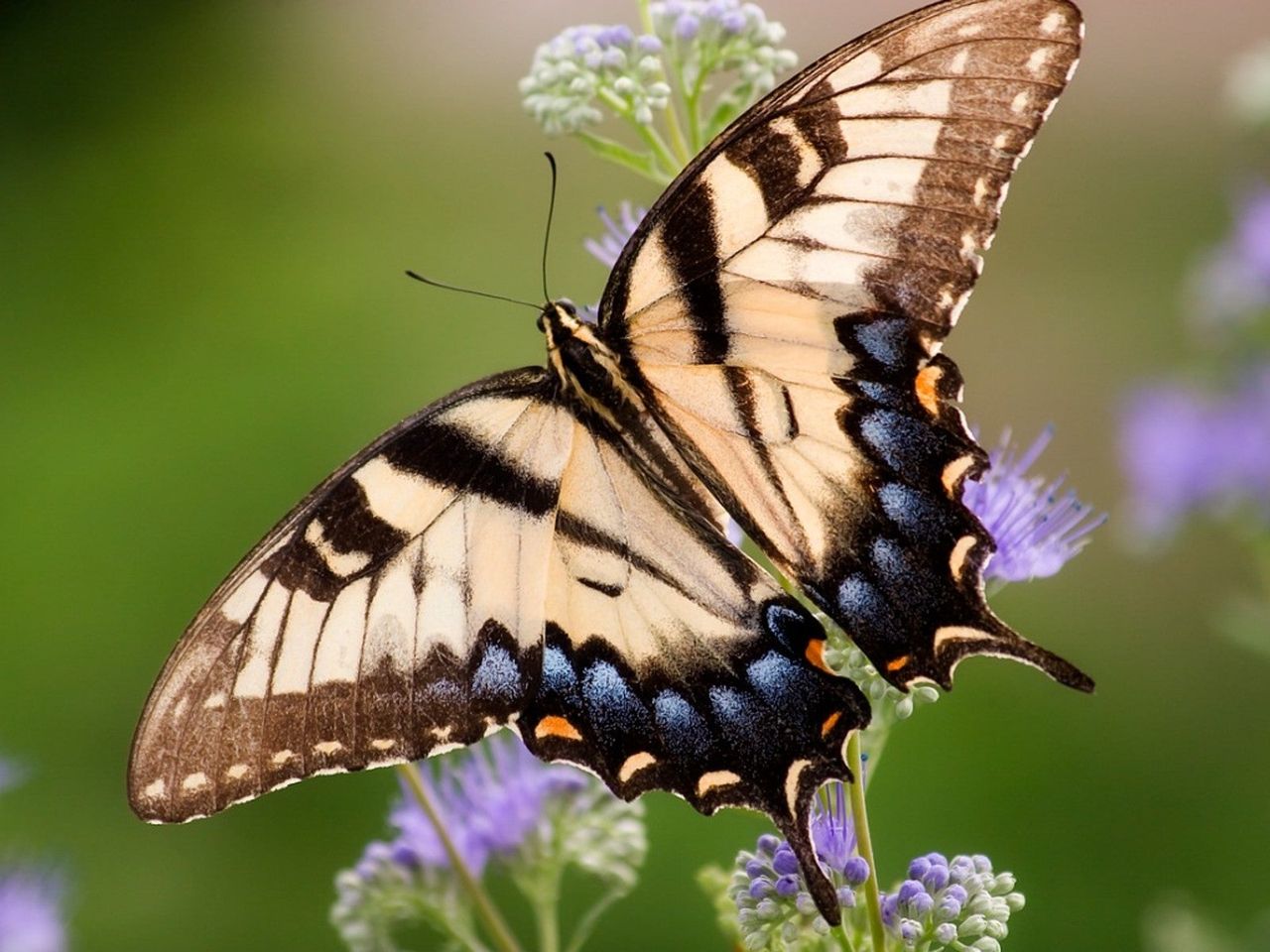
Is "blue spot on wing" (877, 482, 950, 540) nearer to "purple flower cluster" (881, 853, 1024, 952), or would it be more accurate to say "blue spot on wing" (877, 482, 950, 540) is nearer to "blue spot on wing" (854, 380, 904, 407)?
"blue spot on wing" (854, 380, 904, 407)

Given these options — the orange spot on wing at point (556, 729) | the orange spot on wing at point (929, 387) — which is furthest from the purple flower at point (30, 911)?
the orange spot on wing at point (929, 387)

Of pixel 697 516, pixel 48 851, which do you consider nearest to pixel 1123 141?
pixel 48 851

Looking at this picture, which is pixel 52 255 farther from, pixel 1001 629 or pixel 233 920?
pixel 1001 629

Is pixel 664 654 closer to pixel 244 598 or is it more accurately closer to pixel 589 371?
pixel 589 371

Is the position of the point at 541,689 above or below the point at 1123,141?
below

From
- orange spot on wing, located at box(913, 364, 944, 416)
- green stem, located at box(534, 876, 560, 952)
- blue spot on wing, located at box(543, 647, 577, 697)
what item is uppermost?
orange spot on wing, located at box(913, 364, 944, 416)

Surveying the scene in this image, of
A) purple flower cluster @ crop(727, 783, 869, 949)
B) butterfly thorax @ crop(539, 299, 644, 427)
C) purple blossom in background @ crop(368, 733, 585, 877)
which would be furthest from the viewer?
purple blossom in background @ crop(368, 733, 585, 877)

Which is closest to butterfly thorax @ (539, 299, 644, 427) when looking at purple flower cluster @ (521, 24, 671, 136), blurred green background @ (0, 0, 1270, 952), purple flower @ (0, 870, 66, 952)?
purple flower cluster @ (521, 24, 671, 136)
